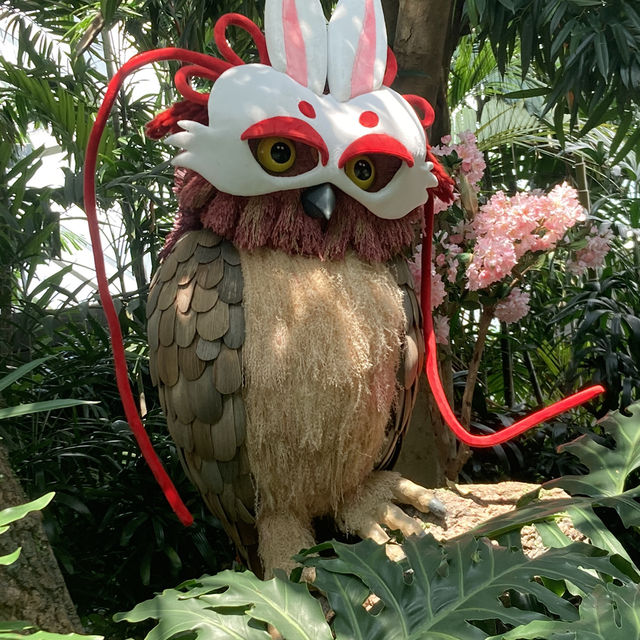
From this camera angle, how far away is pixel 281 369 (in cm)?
103

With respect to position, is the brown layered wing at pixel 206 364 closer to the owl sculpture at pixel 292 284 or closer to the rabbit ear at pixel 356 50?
the owl sculpture at pixel 292 284

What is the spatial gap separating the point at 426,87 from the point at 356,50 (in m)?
0.47

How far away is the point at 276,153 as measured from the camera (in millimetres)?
1035

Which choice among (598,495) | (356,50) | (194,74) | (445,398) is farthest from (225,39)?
(598,495)

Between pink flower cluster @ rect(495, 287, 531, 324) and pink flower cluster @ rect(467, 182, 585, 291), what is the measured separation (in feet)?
0.43

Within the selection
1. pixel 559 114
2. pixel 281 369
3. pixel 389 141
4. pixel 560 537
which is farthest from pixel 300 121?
pixel 559 114

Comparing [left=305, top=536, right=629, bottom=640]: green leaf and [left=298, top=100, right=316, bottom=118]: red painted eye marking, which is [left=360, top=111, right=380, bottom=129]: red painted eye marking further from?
[left=305, top=536, right=629, bottom=640]: green leaf

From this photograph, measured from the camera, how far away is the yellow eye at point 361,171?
1.05 m

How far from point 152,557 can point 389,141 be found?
103 cm

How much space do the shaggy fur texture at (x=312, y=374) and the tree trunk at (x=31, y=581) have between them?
331 millimetres

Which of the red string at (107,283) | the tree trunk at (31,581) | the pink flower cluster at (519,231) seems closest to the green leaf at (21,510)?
the tree trunk at (31,581)

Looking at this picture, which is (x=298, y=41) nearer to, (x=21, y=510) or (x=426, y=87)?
(x=426, y=87)

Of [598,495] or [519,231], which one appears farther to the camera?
[519,231]

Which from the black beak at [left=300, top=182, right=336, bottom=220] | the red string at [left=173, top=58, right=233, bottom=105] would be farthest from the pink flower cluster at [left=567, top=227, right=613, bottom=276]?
the red string at [left=173, top=58, right=233, bottom=105]
